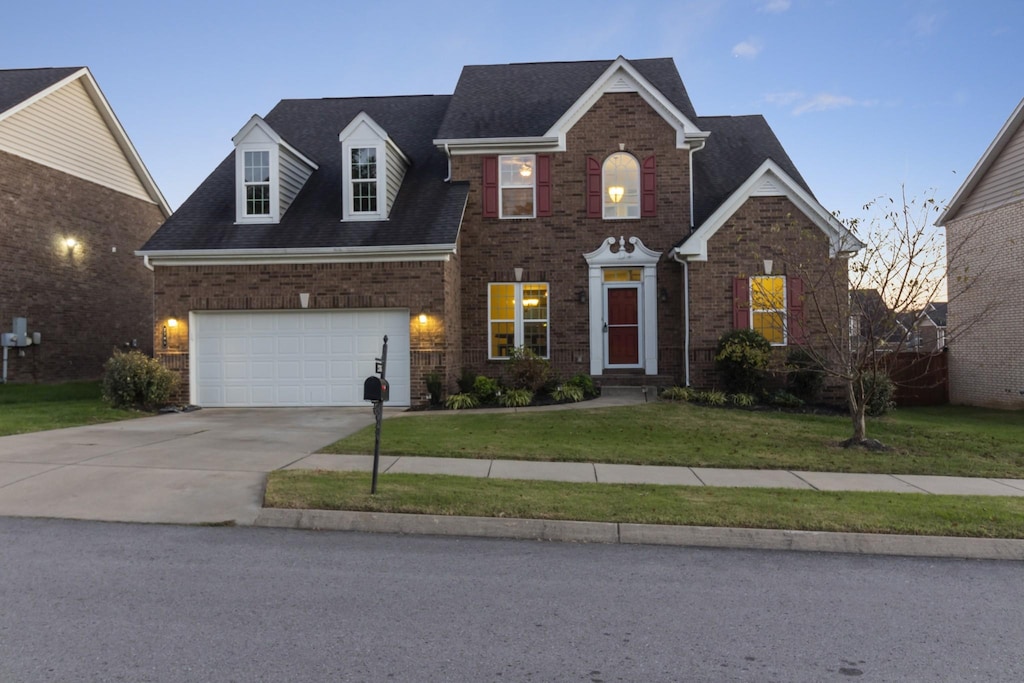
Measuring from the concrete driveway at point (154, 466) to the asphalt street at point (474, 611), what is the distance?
587mm

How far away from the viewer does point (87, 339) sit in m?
20.4

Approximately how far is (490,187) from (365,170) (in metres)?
3.05

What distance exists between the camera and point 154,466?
8.11m

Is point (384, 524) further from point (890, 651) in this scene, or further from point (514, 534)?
point (890, 651)

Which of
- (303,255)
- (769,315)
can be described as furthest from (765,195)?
(303,255)

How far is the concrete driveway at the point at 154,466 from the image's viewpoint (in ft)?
21.4

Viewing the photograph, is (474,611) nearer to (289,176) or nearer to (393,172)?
(393,172)

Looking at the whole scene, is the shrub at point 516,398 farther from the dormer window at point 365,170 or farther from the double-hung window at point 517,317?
the dormer window at point 365,170

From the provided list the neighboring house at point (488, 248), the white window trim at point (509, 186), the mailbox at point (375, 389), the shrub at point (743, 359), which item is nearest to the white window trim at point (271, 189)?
the neighboring house at point (488, 248)

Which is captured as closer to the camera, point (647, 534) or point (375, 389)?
point (647, 534)

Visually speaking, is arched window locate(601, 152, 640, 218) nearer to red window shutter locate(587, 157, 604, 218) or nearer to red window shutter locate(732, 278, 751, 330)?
red window shutter locate(587, 157, 604, 218)

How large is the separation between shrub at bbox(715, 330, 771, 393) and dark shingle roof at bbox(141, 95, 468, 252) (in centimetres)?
642

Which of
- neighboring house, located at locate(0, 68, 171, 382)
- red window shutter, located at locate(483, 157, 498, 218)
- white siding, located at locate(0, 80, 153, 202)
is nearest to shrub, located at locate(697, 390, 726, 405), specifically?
red window shutter, located at locate(483, 157, 498, 218)

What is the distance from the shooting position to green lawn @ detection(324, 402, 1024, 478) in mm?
9047
